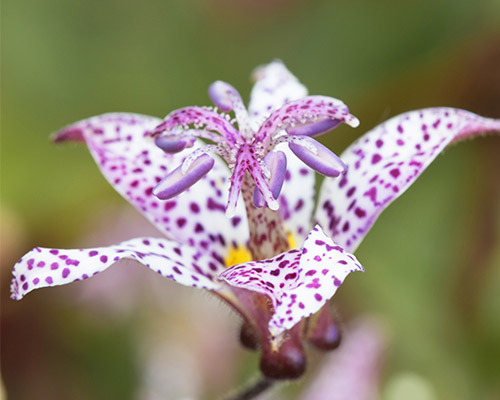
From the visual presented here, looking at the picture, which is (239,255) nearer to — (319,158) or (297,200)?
(297,200)

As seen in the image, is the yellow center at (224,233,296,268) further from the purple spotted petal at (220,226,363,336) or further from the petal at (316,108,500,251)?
the purple spotted petal at (220,226,363,336)

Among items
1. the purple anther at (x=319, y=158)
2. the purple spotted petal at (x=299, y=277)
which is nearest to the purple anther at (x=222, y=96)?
the purple anther at (x=319, y=158)

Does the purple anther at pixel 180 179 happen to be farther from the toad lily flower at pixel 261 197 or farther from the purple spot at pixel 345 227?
the purple spot at pixel 345 227

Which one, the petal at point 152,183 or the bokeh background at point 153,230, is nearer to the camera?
the petal at point 152,183

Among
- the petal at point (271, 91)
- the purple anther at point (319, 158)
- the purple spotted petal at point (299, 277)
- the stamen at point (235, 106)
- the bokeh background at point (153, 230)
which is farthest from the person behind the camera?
the bokeh background at point (153, 230)

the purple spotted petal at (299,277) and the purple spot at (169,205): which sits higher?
the purple spotted petal at (299,277)

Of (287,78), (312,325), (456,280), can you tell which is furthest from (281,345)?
(456,280)
